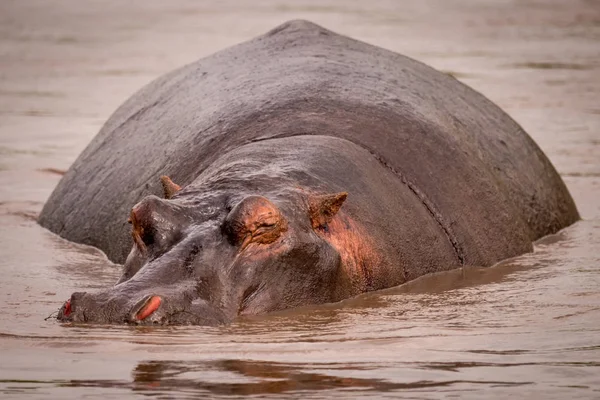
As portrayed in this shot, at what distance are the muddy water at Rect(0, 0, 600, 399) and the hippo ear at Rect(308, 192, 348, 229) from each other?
42 centimetres

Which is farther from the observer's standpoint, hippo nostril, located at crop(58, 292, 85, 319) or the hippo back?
the hippo back

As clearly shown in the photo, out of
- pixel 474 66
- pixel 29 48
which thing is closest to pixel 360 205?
pixel 474 66

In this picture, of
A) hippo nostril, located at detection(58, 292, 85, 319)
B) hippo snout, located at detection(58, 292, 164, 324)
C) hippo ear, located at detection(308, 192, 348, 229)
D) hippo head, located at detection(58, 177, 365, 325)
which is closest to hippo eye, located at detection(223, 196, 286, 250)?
hippo head, located at detection(58, 177, 365, 325)

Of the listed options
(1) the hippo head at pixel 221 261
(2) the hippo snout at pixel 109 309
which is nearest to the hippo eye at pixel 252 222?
(1) the hippo head at pixel 221 261

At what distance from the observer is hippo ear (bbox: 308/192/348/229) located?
769 centimetres

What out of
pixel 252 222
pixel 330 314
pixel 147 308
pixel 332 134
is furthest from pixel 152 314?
pixel 332 134

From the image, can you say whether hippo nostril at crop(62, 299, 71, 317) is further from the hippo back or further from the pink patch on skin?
the hippo back

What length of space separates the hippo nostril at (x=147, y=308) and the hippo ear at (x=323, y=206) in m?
1.04

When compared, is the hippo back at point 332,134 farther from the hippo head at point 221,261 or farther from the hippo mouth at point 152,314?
the hippo mouth at point 152,314

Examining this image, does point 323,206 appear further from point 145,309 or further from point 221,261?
point 145,309

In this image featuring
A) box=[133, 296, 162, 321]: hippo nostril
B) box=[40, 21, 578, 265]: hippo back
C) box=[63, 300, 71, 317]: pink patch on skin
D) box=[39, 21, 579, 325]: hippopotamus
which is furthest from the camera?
box=[40, 21, 578, 265]: hippo back

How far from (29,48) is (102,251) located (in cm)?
976

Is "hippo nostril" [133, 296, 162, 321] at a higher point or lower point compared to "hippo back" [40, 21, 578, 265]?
lower

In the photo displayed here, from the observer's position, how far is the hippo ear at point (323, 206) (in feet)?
25.2
